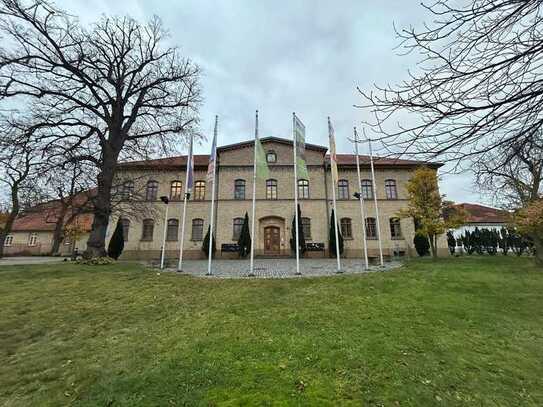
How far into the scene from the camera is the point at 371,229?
21.8m

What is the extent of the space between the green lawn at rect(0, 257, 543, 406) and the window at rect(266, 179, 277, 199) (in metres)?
13.6

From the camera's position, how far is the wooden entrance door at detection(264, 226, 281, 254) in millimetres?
21328

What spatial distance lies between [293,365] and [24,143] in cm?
1468

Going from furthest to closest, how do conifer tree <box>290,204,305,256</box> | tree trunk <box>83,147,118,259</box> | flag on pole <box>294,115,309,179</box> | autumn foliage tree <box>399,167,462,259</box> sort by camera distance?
conifer tree <box>290,204,305,256</box> < autumn foliage tree <box>399,167,462,259</box> < tree trunk <box>83,147,118,259</box> < flag on pole <box>294,115,309,179</box>

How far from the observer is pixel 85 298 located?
7.53m

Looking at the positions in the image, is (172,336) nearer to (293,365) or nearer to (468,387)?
(293,365)

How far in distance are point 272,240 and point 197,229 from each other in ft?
20.3

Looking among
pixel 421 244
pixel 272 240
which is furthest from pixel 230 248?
pixel 421 244

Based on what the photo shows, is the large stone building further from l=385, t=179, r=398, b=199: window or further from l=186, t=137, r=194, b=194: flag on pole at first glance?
l=186, t=137, r=194, b=194: flag on pole

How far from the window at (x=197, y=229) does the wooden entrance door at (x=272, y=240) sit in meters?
5.20

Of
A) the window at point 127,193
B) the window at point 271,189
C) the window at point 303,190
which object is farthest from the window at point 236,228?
the window at point 127,193

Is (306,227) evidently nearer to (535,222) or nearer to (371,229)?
(371,229)

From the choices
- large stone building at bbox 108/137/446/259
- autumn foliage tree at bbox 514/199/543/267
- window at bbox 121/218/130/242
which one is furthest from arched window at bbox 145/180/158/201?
autumn foliage tree at bbox 514/199/543/267

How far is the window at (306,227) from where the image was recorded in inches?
842
